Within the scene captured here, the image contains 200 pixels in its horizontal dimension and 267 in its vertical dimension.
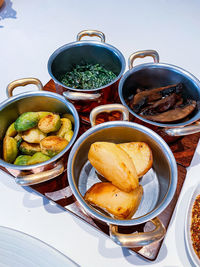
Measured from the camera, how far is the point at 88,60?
105 cm

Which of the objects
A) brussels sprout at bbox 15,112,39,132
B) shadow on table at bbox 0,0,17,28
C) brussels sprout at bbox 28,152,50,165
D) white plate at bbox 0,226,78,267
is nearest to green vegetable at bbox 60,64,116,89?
brussels sprout at bbox 15,112,39,132

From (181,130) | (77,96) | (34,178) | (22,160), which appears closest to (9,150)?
(22,160)

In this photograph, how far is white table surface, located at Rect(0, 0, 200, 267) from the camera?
67cm

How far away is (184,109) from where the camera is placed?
832 millimetres

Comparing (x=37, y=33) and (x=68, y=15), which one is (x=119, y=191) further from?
(x=68, y=15)

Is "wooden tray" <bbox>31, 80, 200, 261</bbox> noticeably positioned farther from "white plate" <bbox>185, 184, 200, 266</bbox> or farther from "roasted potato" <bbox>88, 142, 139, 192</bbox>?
"roasted potato" <bbox>88, 142, 139, 192</bbox>

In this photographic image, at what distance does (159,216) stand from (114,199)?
18 centimetres

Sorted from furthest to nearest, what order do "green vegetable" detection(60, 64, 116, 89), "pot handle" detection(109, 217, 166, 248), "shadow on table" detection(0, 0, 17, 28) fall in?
"shadow on table" detection(0, 0, 17, 28)
"green vegetable" detection(60, 64, 116, 89)
"pot handle" detection(109, 217, 166, 248)

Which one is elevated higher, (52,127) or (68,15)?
(68,15)

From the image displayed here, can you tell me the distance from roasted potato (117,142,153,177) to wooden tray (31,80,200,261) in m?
0.15

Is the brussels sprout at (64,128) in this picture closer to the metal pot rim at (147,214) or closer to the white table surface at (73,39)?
the metal pot rim at (147,214)

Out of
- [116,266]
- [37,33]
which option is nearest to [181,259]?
[116,266]

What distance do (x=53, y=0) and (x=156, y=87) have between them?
3.73 ft

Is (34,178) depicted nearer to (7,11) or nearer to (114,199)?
(114,199)
